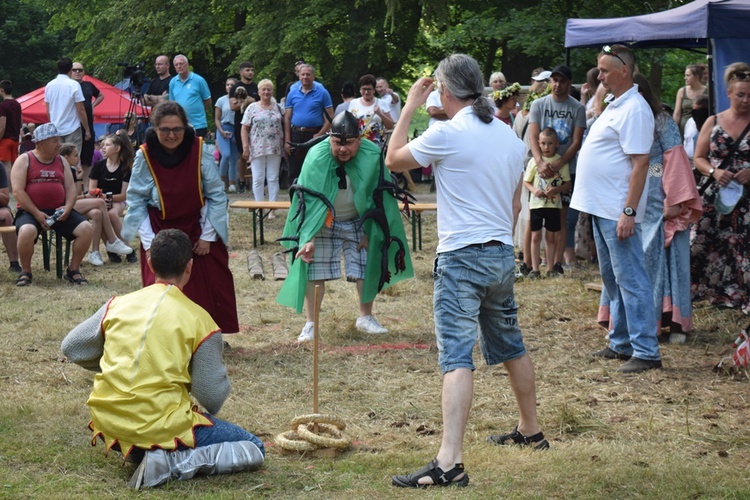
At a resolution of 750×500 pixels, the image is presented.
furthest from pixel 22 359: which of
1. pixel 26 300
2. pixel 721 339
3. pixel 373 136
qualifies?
pixel 373 136

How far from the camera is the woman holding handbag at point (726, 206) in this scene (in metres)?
7.37

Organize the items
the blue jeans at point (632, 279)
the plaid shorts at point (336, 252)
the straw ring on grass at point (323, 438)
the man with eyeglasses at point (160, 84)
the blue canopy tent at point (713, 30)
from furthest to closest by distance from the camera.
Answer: the man with eyeglasses at point (160, 84) → the blue canopy tent at point (713, 30) → the plaid shorts at point (336, 252) → the blue jeans at point (632, 279) → the straw ring on grass at point (323, 438)

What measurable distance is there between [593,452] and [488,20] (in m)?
15.7

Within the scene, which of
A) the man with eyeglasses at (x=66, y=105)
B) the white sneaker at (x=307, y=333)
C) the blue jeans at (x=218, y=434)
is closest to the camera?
the blue jeans at (x=218, y=434)

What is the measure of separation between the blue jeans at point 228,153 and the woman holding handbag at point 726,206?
10436 millimetres

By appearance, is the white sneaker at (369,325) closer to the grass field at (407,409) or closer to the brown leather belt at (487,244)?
A: the grass field at (407,409)

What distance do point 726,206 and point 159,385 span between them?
4786 millimetres

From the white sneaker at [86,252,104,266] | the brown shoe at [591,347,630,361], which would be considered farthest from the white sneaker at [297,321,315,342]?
the white sneaker at [86,252,104,266]

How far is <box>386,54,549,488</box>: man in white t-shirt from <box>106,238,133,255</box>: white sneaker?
25.4 feet

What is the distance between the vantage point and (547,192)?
9.99 metres

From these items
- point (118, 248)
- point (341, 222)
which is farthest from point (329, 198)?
point (118, 248)

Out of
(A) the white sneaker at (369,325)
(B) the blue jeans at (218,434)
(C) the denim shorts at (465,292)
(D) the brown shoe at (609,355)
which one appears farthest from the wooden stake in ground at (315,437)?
(A) the white sneaker at (369,325)

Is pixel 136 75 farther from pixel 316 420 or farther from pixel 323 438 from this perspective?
pixel 323 438

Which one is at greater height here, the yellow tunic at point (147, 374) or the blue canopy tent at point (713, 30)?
the blue canopy tent at point (713, 30)
